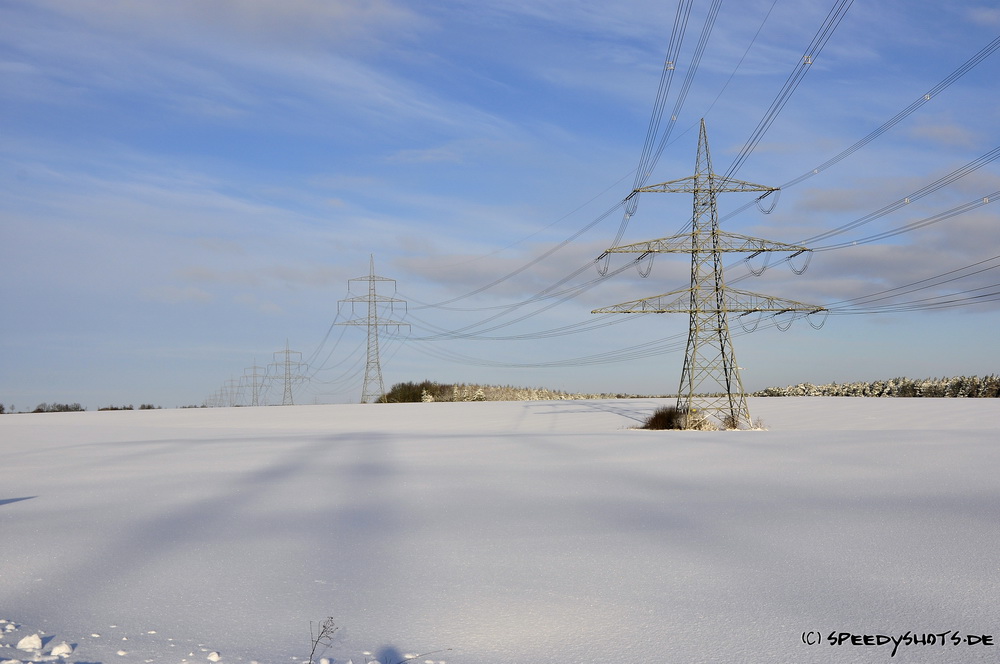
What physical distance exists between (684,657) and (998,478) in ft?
23.2

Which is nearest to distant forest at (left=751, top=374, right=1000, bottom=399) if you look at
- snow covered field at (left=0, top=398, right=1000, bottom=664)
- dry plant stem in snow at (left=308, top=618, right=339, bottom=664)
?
snow covered field at (left=0, top=398, right=1000, bottom=664)

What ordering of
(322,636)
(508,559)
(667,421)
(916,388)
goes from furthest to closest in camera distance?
(916,388), (667,421), (508,559), (322,636)

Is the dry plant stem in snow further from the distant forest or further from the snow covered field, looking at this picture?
the distant forest

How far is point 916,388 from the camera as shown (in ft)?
137

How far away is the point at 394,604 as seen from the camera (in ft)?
13.9

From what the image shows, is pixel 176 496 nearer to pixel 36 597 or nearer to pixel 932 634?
pixel 36 597

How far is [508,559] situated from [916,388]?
141ft

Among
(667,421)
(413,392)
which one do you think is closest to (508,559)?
(667,421)

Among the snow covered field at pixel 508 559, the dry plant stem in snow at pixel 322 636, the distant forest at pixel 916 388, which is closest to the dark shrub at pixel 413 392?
the distant forest at pixel 916 388

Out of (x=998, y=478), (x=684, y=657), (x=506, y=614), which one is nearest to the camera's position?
(x=684, y=657)

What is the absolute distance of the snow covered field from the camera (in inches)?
146

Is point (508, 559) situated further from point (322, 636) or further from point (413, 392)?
point (413, 392)

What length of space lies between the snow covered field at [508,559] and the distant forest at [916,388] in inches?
1243

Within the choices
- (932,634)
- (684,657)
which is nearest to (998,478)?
(932,634)
